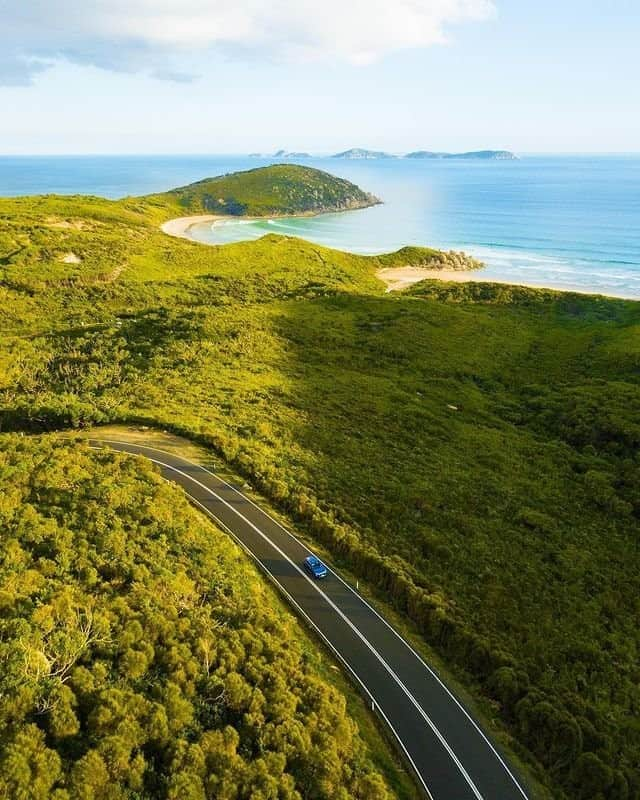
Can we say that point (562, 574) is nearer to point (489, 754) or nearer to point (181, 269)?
point (489, 754)

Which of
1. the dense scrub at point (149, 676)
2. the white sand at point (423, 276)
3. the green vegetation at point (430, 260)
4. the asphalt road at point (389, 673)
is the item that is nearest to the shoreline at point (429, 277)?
the white sand at point (423, 276)

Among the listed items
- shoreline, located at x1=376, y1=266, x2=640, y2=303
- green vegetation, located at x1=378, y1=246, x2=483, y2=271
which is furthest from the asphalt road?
green vegetation, located at x1=378, y1=246, x2=483, y2=271

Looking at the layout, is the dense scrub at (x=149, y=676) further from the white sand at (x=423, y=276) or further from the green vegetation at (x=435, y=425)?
the white sand at (x=423, y=276)

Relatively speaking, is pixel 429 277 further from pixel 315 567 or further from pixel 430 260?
pixel 315 567

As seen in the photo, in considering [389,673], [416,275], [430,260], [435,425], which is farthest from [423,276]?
[389,673]

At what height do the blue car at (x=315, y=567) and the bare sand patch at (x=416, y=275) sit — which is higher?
the bare sand patch at (x=416, y=275)

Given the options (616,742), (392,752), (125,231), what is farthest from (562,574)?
(125,231)
